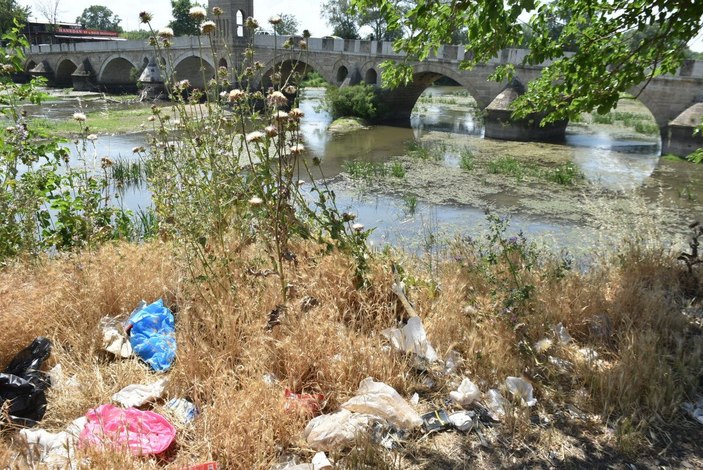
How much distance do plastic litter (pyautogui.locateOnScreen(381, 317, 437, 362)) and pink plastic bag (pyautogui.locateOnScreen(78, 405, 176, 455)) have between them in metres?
1.05

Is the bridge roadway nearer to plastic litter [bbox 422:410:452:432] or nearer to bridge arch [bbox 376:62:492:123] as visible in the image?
bridge arch [bbox 376:62:492:123]

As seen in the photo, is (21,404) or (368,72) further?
(368,72)

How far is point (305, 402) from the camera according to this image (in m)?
2.11

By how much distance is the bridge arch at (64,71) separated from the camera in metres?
40.8

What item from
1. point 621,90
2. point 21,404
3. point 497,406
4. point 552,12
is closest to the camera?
point 21,404

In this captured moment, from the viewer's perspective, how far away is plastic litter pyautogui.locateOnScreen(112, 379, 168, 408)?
2.17m

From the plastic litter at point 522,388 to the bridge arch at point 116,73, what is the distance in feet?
128

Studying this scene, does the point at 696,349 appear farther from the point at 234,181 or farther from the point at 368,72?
the point at 368,72

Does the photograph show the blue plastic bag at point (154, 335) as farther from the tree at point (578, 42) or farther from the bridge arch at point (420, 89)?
the bridge arch at point (420, 89)

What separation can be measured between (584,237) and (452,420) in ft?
19.8

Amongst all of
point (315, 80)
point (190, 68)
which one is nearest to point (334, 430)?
point (315, 80)

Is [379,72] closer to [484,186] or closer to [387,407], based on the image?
[484,186]

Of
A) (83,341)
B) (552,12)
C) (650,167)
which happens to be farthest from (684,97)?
(83,341)

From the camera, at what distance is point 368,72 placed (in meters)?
24.2
